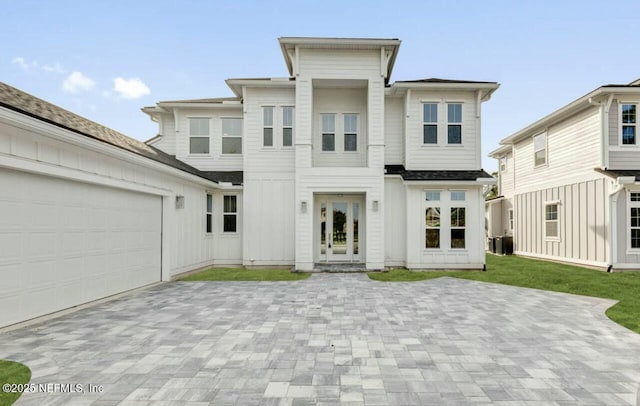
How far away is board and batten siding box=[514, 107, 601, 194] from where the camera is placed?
12.1 metres

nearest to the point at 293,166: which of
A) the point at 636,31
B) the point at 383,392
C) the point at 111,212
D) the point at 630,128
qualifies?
the point at 111,212

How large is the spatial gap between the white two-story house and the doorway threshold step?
23 cm

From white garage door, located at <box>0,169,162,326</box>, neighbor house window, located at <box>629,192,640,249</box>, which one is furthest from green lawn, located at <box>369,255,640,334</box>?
white garage door, located at <box>0,169,162,326</box>

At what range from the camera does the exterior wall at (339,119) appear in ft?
41.1

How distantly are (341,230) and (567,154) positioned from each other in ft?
34.1

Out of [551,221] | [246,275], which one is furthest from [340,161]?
[551,221]

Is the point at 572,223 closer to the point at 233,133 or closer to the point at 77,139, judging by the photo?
the point at 233,133

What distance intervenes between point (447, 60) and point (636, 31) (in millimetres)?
7262

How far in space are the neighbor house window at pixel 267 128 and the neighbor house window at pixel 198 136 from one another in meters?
2.66

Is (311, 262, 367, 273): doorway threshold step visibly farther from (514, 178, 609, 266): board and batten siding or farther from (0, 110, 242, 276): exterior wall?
(514, 178, 609, 266): board and batten siding

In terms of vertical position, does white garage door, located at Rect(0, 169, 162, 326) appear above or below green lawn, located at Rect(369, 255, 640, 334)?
above

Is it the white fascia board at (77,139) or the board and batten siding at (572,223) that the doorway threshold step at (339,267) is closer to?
the white fascia board at (77,139)

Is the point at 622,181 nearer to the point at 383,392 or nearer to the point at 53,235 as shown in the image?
the point at 383,392

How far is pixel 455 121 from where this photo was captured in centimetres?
1237
